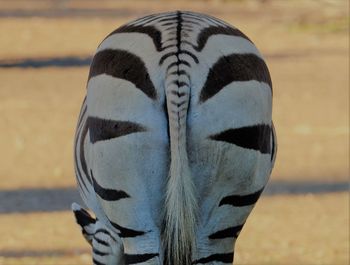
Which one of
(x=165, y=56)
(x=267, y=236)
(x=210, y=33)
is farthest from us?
(x=267, y=236)

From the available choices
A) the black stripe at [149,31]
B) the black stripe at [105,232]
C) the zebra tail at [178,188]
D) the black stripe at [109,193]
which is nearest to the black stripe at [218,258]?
the zebra tail at [178,188]

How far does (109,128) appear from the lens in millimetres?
4938

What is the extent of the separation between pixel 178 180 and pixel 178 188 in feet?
0.11

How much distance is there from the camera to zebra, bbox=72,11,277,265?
15.8ft

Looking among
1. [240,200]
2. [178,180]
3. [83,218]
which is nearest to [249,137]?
[240,200]

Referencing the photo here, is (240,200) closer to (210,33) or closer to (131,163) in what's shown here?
(131,163)

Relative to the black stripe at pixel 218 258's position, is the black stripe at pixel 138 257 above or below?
above

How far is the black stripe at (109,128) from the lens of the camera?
4.85m

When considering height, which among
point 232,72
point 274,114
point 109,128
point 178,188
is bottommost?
point 178,188

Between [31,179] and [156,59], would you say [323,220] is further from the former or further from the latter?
[156,59]

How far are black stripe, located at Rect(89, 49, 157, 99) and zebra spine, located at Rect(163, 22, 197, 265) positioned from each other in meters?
0.10

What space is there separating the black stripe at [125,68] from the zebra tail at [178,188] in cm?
10

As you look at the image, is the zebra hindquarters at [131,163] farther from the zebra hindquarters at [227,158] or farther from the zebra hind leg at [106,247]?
the zebra hind leg at [106,247]

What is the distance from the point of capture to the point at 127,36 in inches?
203
